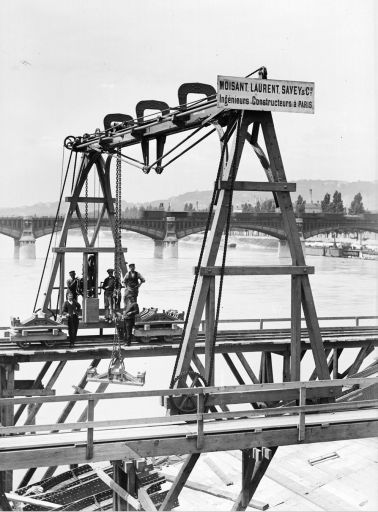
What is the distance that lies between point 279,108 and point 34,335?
7.98m

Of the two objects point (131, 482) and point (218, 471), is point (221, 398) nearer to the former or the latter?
point (131, 482)

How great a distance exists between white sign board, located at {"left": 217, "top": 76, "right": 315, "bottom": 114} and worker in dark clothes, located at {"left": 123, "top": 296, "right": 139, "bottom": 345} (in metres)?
6.91

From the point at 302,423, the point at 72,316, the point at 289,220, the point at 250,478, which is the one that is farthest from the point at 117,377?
the point at 289,220

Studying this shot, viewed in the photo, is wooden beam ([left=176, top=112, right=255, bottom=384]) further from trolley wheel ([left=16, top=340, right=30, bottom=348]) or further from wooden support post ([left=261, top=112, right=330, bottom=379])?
trolley wheel ([left=16, top=340, right=30, bottom=348])

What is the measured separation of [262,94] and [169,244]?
208 feet

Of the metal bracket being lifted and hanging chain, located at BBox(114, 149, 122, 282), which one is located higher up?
hanging chain, located at BBox(114, 149, 122, 282)

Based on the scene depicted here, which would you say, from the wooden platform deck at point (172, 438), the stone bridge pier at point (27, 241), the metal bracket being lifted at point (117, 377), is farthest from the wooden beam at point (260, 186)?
the stone bridge pier at point (27, 241)

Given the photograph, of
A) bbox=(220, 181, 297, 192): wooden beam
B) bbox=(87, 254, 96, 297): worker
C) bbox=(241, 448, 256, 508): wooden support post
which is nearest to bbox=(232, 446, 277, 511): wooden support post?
bbox=(241, 448, 256, 508): wooden support post

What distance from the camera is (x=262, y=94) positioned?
34.8 feet

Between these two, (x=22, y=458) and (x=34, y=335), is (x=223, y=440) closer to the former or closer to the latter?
(x=22, y=458)

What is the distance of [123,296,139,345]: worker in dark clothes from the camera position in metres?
16.3

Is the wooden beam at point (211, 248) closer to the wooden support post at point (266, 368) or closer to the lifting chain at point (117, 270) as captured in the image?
the lifting chain at point (117, 270)

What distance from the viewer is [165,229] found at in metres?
72.2

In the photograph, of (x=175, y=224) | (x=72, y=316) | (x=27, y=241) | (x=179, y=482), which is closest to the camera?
(x=179, y=482)
